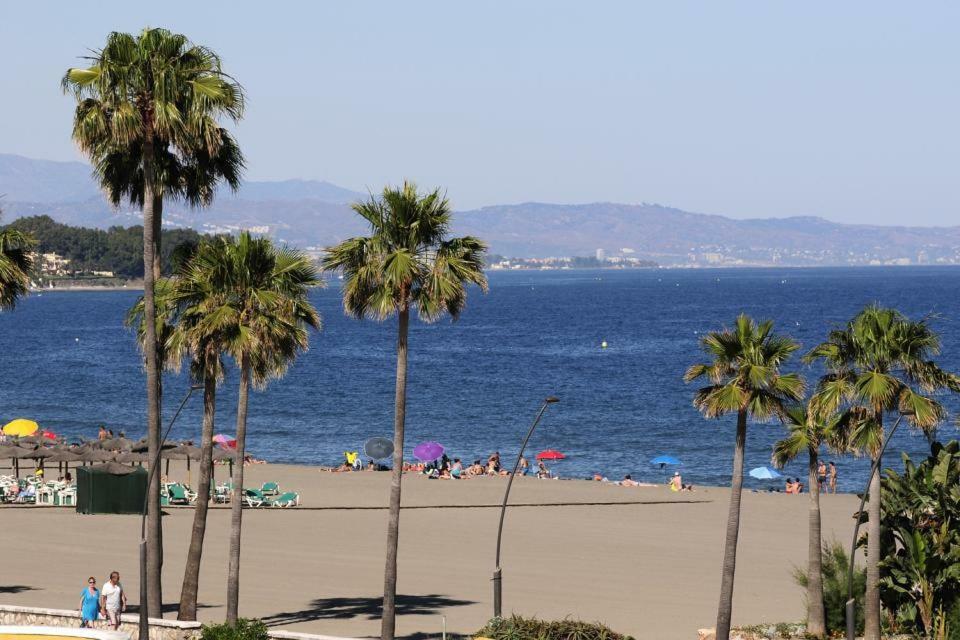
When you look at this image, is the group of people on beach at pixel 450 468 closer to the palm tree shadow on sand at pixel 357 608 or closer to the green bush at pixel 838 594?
the palm tree shadow on sand at pixel 357 608

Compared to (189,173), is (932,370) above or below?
below

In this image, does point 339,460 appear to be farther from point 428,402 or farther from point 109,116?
point 109,116

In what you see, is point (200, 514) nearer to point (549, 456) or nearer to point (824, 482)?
point (824, 482)

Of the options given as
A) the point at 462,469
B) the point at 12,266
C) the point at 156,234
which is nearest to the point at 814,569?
the point at 156,234

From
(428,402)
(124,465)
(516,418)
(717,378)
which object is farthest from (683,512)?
(428,402)

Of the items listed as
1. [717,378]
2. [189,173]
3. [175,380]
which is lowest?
[175,380]

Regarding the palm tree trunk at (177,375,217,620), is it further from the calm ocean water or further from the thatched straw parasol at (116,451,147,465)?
the calm ocean water

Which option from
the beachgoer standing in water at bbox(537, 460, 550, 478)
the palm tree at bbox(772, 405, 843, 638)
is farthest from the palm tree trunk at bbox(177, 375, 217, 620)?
the beachgoer standing in water at bbox(537, 460, 550, 478)

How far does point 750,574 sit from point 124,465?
20276 mm

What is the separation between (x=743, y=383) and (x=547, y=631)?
22.0ft

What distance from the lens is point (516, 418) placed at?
90.9 metres

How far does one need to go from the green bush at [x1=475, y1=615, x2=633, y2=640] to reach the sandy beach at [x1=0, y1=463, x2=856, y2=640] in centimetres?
419

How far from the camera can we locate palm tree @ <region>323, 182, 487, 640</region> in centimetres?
2642

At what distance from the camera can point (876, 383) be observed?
28.1m
